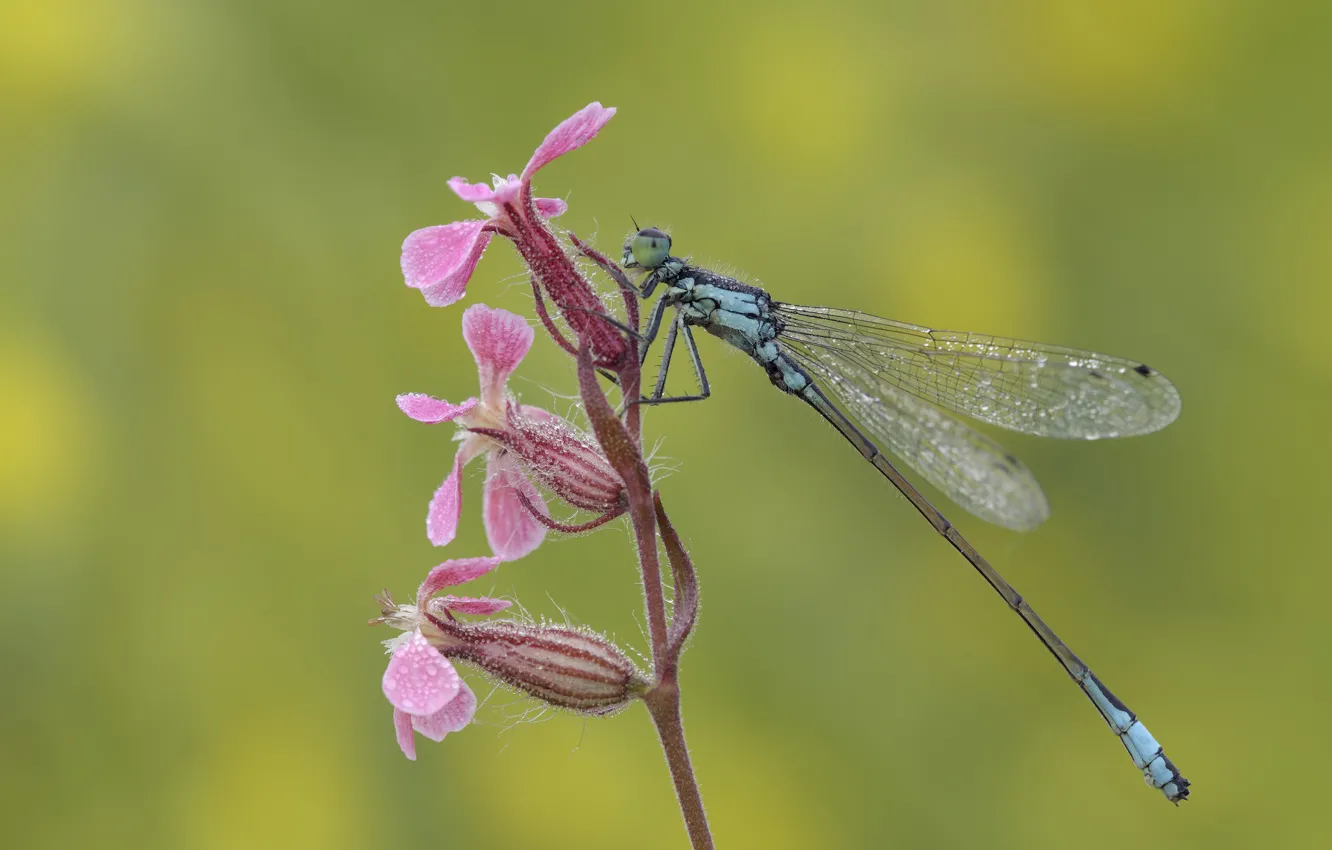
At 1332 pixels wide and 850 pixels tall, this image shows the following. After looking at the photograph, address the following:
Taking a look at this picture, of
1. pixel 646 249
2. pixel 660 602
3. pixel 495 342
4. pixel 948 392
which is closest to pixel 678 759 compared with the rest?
pixel 660 602

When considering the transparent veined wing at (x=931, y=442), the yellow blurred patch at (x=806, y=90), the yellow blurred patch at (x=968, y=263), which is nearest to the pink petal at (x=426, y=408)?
the transparent veined wing at (x=931, y=442)

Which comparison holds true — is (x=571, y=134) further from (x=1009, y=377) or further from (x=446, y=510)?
(x=1009, y=377)

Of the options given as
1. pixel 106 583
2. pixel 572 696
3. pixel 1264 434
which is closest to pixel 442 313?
pixel 106 583

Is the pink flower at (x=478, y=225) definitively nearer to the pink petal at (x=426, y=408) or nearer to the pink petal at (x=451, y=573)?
the pink petal at (x=426, y=408)

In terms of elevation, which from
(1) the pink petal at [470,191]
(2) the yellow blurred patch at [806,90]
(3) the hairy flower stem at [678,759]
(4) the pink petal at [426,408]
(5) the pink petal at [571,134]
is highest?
(2) the yellow blurred patch at [806,90]

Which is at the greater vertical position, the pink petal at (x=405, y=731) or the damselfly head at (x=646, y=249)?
the damselfly head at (x=646, y=249)

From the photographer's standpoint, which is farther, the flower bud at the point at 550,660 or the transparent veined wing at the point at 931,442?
the transparent veined wing at the point at 931,442

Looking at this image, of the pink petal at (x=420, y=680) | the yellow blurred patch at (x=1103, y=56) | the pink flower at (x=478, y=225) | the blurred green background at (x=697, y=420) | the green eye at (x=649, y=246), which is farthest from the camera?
the yellow blurred patch at (x=1103, y=56)
